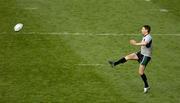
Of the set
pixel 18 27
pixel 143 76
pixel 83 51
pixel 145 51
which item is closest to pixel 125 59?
pixel 145 51

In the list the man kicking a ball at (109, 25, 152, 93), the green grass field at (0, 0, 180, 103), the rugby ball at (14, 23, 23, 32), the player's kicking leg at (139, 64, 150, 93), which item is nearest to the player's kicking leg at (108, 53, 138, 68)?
the man kicking a ball at (109, 25, 152, 93)

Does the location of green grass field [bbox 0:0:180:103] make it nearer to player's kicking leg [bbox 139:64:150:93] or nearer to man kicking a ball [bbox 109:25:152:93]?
player's kicking leg [bbox 139:64:150:93]

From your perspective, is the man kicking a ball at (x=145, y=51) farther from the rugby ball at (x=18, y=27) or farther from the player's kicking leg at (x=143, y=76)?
the rugby ball at (x=18, y=27)

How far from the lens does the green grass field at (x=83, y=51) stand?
19156 millimetres

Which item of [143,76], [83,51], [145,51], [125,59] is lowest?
[83,51]

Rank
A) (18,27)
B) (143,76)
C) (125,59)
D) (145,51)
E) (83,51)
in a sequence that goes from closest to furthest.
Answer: (143,76) < (145,51) < (125,59) < (83,51) < (18,27)

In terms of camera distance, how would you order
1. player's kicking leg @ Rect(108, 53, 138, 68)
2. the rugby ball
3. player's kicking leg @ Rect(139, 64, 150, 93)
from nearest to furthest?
1. player's kicking leg @ Rect(139, 64, 150, 93)
2. player's kicking leg @ Rect(108, 53, 138, 68)
3. the rugby ball

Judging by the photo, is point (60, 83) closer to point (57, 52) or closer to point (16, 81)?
point (16, 81)

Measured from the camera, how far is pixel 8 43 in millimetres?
24406

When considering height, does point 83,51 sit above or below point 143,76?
below

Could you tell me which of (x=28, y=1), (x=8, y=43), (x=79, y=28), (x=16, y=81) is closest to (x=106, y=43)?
(x=79, y=28)

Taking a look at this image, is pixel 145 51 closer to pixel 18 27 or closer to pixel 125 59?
pixel 125 59

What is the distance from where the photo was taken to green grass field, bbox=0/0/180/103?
19.2 meters

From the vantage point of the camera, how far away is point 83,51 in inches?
928
